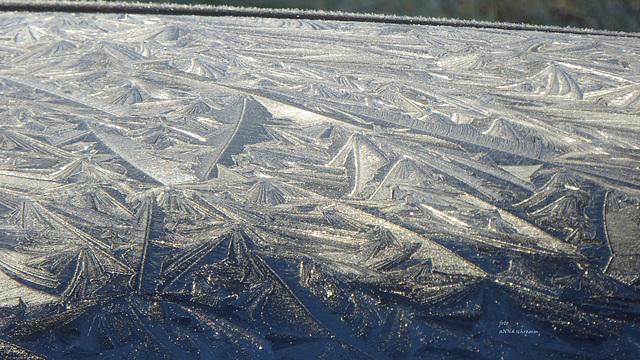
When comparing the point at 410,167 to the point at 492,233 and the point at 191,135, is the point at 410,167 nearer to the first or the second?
the point at 492,233

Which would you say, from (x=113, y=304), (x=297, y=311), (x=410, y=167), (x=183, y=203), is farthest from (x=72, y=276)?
(x=410, y=167)

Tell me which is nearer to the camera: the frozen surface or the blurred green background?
the frozen surface

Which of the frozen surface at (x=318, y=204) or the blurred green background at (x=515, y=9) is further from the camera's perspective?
the blurred green background at (x=515, y=9)

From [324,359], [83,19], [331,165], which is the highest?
[83,19]

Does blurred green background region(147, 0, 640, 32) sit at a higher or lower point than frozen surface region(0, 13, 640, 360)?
higher

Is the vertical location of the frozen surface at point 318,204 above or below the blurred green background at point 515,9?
below
